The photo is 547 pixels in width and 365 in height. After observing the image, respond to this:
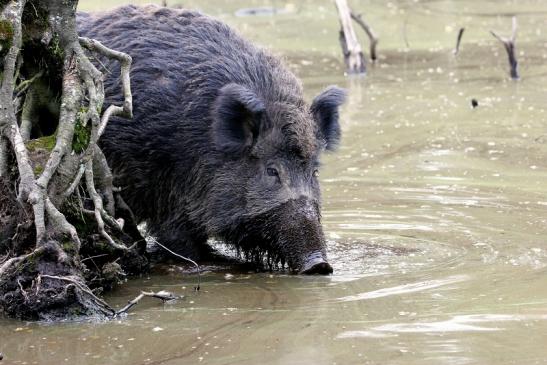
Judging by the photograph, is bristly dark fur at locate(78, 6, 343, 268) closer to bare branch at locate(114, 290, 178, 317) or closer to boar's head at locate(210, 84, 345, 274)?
boar's head at locate(210, 84, 345, 274)

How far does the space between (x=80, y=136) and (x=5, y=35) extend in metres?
0.77

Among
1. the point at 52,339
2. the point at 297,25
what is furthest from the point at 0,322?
the point at 297,25

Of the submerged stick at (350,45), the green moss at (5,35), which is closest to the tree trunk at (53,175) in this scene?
the green moss at (5,35)

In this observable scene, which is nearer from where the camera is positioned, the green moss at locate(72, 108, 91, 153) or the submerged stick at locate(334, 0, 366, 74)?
the green moss at locate(72, 108, 91, 153)

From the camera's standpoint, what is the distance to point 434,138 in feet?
41.5

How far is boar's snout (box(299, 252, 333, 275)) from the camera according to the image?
7438mm

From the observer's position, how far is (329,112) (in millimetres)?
8523

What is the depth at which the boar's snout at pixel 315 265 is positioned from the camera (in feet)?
24.4

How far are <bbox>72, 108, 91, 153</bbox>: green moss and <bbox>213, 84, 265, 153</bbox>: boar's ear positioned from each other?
4.04ft

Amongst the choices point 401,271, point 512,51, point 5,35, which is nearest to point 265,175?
point 401,271

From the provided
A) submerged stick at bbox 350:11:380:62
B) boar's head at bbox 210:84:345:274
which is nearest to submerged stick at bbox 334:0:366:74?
submerged stick at bbox 350:11:380:62

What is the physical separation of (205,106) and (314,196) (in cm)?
106

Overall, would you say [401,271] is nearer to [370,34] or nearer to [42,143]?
[42,143]

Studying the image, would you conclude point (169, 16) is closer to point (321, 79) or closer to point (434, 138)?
point (434, 138)
